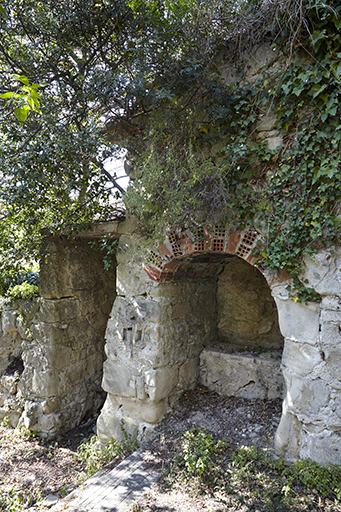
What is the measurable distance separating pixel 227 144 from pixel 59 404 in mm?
4089

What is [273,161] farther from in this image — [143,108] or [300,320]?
[143,108]

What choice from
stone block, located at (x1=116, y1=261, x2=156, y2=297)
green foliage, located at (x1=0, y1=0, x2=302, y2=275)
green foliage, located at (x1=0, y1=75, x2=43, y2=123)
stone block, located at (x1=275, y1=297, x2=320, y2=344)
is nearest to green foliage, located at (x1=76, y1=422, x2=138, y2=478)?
stone block, located at (x1=116, y1=261, x2=156, y2=297)

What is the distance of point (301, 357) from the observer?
2756 millimetres

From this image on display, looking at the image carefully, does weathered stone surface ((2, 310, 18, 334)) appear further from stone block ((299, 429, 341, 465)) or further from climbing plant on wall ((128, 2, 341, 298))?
stone block ((299, 429, 341, 465))

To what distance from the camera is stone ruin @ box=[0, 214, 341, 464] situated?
106 inches

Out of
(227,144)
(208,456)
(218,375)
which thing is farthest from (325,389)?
(227,144)

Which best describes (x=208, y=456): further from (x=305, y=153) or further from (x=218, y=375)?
(x=305, y=153)

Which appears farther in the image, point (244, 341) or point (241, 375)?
point (244, 341)

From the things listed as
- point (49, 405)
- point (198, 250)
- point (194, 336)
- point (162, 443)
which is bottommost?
point (49, 405)

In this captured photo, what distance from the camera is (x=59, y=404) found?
4.64m

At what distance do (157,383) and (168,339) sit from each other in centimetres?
47

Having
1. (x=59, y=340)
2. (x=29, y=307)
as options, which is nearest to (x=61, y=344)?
(x=59, y=340)

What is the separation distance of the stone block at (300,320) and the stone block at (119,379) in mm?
1738

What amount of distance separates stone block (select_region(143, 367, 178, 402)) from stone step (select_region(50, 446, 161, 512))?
1.74 feet
